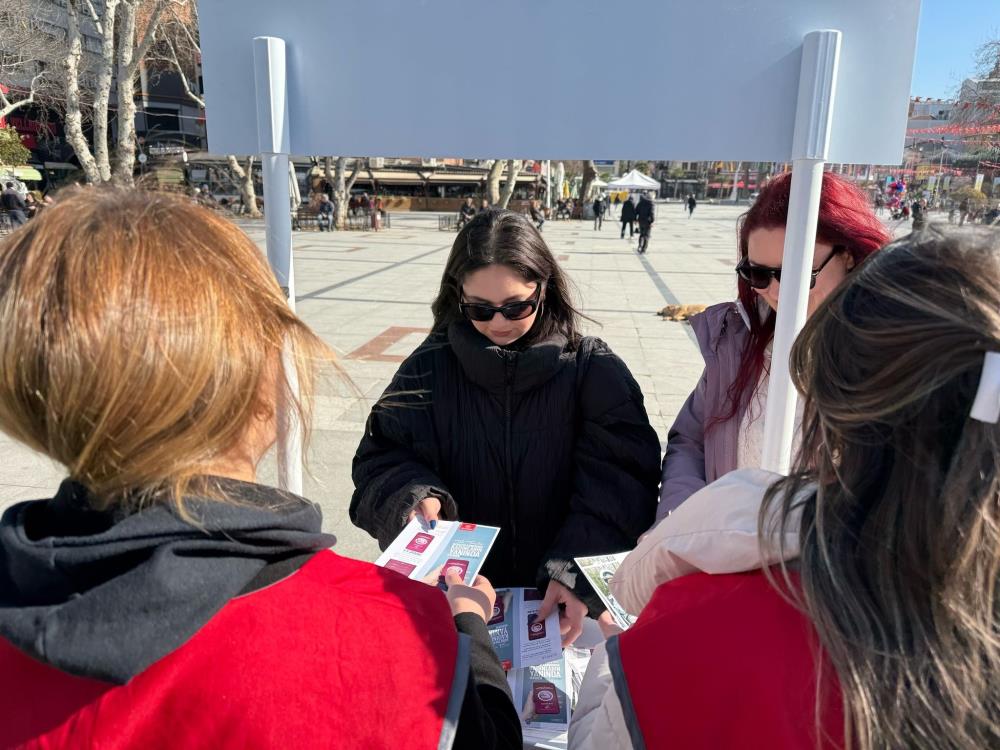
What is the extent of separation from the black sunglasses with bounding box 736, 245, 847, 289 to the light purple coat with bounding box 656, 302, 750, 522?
0.12 meters

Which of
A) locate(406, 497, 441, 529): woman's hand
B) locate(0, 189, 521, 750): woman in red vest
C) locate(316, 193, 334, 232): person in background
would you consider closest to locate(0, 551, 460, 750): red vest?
locate(0, 189, 521, 750): woman in red vest

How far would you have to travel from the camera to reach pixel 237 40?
4.49 ft

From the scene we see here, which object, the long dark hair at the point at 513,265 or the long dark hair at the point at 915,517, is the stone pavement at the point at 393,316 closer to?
the long dark hair at the point at 513,265

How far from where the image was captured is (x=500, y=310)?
1809mm

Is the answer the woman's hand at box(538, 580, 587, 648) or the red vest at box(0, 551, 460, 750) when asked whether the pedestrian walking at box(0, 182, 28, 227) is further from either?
the red vest at box(0, 551, 460, 750)

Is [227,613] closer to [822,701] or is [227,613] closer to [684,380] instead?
[822,701]

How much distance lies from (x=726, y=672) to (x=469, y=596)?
21.2 inches

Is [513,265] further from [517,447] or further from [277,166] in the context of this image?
[277,166]

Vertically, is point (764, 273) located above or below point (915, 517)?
above

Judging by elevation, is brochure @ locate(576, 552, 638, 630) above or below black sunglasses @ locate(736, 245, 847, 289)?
below

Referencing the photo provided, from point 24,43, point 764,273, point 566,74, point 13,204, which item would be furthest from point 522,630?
point 24,43

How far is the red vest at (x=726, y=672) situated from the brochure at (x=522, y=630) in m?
0.59

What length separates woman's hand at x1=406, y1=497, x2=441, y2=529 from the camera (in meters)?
1.66

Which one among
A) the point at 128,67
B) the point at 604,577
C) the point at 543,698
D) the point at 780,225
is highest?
the point at 128,67
